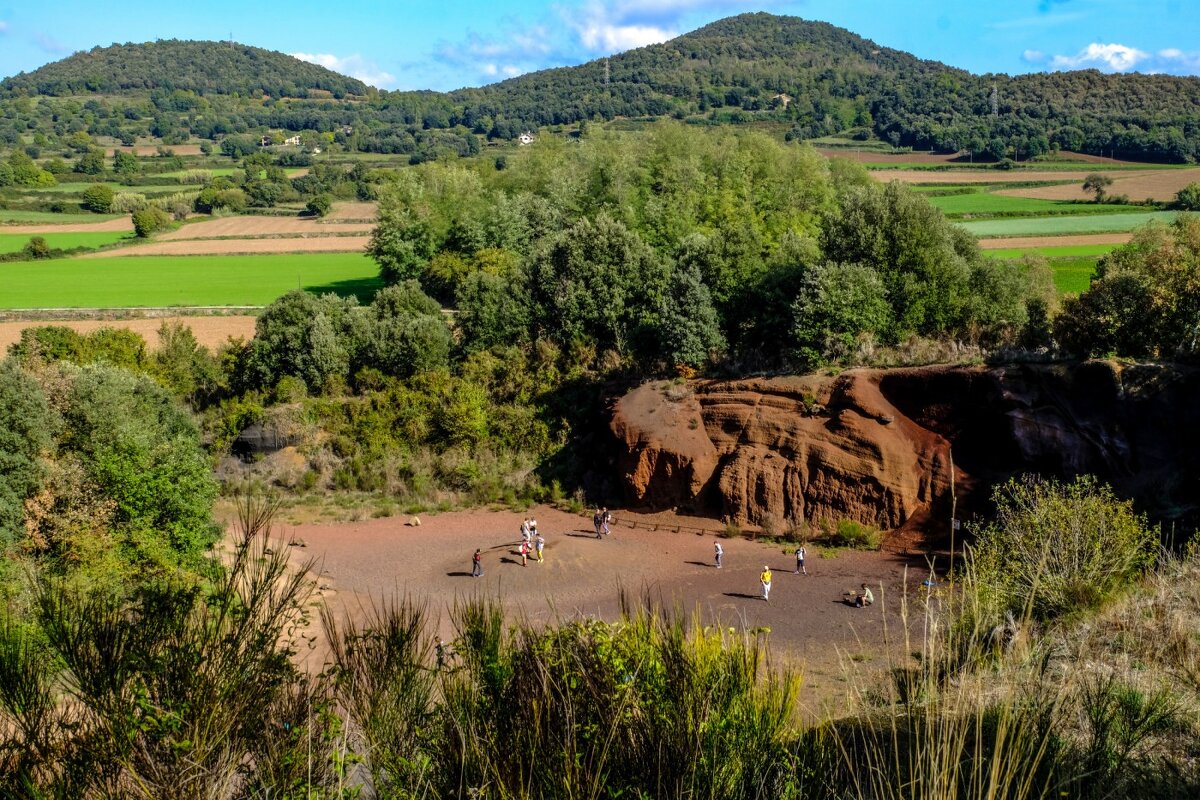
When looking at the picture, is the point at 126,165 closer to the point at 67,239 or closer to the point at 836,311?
the point at 67,239

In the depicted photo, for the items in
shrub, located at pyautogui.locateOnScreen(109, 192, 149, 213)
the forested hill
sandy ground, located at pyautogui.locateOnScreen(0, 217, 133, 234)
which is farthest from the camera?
shrub, located at pyautogui.locateOnScreen(109, 192, 149, 213)

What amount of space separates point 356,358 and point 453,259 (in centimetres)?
1724

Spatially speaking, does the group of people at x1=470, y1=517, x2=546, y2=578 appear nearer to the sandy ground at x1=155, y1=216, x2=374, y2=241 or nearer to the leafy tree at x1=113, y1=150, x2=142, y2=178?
the sandy ground at x1=155, y1=216, x2=374, y2=241

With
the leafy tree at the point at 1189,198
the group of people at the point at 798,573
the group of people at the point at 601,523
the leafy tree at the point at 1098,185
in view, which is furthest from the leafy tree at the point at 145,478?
the leafy tree at the point at 1098,185

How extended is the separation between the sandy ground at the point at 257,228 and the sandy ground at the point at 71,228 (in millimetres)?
6929

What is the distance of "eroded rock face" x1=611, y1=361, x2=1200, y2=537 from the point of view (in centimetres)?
2216

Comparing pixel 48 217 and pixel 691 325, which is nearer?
pixel 691 325

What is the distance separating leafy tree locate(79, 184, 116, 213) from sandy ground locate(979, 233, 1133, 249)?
8986 centimetres

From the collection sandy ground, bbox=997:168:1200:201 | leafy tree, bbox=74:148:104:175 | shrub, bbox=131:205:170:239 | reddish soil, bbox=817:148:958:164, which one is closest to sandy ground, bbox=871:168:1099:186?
sandy ground, bbox=997:168:1200:201

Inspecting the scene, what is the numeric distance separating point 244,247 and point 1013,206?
6716 cm

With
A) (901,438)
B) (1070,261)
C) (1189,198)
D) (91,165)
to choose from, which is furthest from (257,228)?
(1189,198)

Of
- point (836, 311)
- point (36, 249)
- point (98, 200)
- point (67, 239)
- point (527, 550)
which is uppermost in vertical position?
point (98, 200)

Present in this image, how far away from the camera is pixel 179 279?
64.6m

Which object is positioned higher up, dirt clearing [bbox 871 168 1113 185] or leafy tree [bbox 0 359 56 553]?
dirt clearing [bbox 871 168 1113 185]
